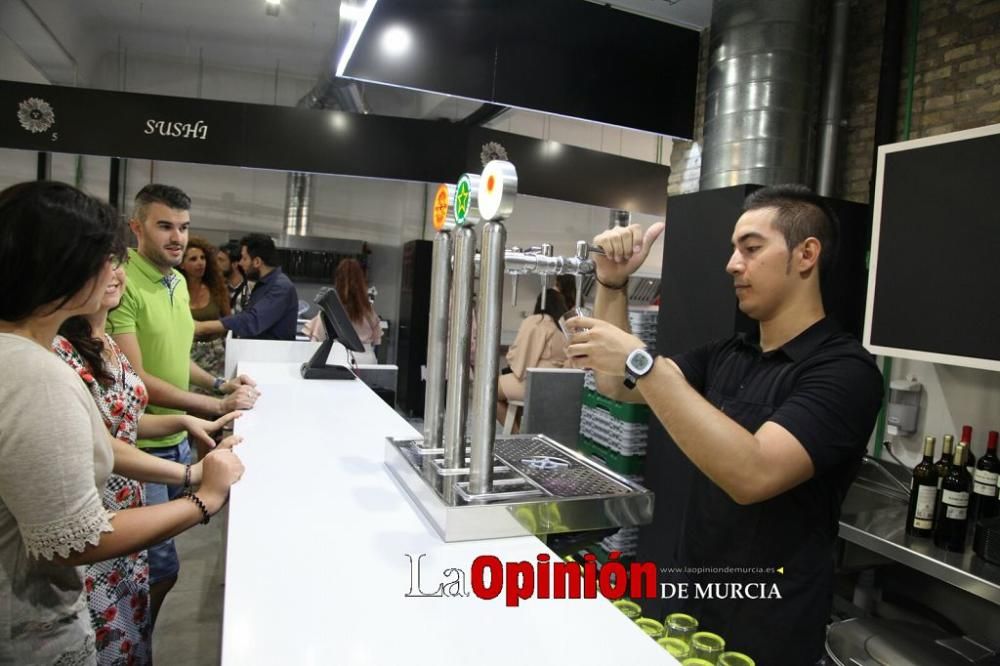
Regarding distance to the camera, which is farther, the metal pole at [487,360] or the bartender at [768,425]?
the bartender at [768,425]

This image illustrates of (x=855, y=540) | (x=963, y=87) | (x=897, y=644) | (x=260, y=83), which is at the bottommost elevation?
(x=897, y=644)

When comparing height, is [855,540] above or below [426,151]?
below

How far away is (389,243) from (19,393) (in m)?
9.06

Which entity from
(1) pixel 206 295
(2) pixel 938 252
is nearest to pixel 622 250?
(2) pixel 938 252

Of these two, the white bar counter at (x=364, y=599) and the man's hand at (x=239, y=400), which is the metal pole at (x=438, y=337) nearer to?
the white bar counter at (x=364, y=599)

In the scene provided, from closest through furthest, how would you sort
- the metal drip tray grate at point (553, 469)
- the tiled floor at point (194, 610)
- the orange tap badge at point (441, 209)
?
the metal drip tray grate at point (553, 469)
the orange tap badge at point (441, 209)
the tiled floor at point (194, 610)

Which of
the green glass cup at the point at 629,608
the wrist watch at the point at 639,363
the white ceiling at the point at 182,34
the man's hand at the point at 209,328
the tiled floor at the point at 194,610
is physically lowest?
the tiled floor at the point at 194,610

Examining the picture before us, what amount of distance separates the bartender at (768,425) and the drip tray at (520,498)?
0.18 metres

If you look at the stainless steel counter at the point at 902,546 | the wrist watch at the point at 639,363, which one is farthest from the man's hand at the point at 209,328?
the stainless steel counter at the point at 902,546

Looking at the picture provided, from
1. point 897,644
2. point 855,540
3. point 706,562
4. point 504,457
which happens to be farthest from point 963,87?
point 504,457

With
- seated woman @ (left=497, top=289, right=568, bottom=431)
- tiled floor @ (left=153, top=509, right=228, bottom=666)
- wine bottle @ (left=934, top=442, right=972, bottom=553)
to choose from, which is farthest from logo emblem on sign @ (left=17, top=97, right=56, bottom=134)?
wine bottle @ (left=934, top=442, right=972, bottom=553)

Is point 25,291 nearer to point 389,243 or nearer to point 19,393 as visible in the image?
point 19,393

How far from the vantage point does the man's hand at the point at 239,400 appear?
1.99 meters

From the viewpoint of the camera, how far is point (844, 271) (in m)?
3.20
